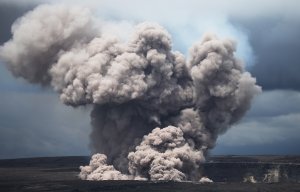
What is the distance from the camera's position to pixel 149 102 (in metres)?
86.9

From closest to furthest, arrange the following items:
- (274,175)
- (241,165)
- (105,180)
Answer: (105,180)
(274,175)
(241,165)

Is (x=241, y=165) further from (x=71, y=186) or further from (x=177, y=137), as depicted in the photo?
(x=71, y=186)

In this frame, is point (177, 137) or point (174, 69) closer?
point (177, 137)

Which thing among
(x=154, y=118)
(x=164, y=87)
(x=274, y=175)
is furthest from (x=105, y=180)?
(x=274, y=175)

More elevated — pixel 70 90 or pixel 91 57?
pixel 91 57

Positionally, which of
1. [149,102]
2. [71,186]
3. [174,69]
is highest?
[174,69]

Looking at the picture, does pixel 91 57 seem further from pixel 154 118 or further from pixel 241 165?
pixel 241 165

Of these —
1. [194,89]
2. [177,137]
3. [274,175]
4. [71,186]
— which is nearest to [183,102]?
[194,89]

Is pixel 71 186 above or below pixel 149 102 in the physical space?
below

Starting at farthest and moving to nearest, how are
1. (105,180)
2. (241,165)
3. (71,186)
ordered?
(241,165)
(105,180)
(71,186)

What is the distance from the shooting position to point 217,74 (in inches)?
3398

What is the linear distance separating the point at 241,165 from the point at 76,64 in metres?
54.1

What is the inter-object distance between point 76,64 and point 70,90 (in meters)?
4.49

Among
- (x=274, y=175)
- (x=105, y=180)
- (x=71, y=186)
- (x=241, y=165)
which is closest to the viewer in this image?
(x=71, y=186)
